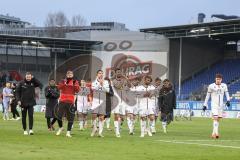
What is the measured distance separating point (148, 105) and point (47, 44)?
46.9 meters

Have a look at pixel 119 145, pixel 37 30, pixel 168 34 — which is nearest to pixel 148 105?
pixel 119 145

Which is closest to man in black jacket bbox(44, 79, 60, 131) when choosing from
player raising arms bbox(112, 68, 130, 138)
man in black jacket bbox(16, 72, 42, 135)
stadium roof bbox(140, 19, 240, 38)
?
man in black jacket bbox(16, 72, 42, 135)

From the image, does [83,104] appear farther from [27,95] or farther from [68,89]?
[68,89]

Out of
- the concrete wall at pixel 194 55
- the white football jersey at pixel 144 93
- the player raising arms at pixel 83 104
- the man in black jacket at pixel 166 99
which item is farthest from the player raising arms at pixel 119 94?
the concrete wall at pixel 194 55

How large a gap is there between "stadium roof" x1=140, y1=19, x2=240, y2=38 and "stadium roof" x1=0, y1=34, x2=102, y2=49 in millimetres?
7711

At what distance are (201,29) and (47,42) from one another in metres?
17.2

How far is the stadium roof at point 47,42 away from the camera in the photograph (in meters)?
65.6

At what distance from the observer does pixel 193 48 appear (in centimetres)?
6644

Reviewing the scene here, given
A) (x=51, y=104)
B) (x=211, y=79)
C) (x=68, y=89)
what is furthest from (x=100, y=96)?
(x=211, y=79)

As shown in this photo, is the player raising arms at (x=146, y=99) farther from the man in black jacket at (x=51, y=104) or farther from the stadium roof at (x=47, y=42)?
the stadium roof at (x=47, y=42)

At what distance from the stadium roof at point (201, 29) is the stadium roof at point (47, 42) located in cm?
771

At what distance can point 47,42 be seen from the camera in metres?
67.0

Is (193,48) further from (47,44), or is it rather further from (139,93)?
(139,93)

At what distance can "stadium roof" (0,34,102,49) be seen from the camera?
65625 mm
